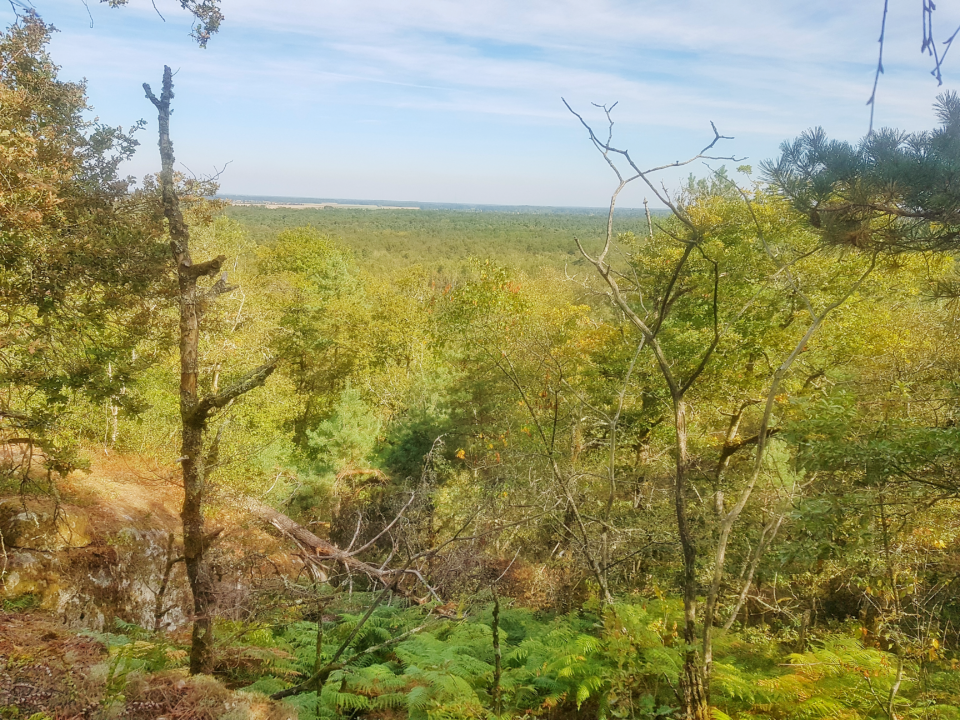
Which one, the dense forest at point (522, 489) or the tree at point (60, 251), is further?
the tree at point (60, 251)

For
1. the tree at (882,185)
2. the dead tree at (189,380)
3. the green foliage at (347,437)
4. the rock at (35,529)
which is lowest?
the green foliage at (347,437)

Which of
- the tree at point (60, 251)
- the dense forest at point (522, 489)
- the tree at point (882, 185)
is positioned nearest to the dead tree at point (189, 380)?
the dense forest at point (522, 489)

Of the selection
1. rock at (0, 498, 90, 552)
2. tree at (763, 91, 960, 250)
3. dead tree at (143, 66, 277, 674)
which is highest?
tree at (763, 91, 960, 250)

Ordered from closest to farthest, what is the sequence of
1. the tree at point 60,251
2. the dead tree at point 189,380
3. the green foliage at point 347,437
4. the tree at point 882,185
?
the tree at point 882,185 < the dead tree at point 189,380 < the tree at point 60,251 < the green foliage at point 347,437

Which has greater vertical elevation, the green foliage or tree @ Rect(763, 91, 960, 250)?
tree @ Rect(763, 91, 960, 250)

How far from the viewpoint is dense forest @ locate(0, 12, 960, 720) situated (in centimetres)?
475

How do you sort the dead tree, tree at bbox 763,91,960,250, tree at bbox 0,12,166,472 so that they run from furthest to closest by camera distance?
tree at bbox 0,12,166,472, the dead tree, tree at bbox 763,91,960,250

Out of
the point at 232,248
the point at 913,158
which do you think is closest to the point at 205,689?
the point at 913,158

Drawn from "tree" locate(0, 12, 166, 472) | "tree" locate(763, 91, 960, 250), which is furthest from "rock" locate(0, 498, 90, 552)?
"tree" locate(763, 91, 960, 250)

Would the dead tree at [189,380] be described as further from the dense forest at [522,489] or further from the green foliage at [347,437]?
the green foliage at [347,437]

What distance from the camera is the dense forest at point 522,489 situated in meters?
4.75

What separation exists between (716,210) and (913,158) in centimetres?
1019

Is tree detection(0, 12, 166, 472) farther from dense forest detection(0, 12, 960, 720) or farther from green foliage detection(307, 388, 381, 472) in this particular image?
green foliage detection(307, 388, 381, 472)

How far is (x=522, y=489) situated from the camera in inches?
432
